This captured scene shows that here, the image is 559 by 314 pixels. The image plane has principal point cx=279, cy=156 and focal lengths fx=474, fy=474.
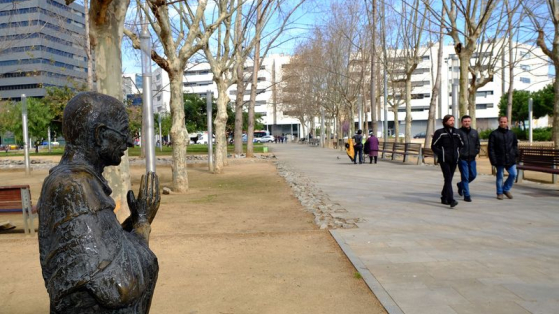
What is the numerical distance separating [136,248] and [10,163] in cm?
3008

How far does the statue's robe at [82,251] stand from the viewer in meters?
1.36

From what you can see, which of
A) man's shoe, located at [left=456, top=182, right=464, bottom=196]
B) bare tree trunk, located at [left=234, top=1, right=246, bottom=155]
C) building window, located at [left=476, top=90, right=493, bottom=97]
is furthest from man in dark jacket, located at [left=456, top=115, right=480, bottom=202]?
building window, located at [left=476, top=90, right=493, bottom=97]

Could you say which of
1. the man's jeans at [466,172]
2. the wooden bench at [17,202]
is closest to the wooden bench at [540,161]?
the man's jeans at [466,172]

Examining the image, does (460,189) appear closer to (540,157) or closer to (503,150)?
(503,150)

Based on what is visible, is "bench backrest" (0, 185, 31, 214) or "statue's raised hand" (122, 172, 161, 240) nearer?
"statue's raised hand" (122, 172, 161, 240)

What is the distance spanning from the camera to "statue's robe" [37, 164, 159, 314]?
53.7 inches

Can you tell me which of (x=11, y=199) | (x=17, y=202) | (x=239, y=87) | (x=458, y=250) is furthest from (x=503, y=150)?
(x=239, y=87)

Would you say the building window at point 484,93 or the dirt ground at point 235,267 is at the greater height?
the building window at point 484,93

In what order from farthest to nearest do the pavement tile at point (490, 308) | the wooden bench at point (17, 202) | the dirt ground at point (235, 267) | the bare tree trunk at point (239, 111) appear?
the bare tree trunk at point (239, 111)
the wooden bench at point (17, 202)
the dirt ground at point (235, 267)
the pavement tile at point (490, 308)

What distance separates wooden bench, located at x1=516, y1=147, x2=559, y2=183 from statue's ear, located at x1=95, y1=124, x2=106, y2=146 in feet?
39.3

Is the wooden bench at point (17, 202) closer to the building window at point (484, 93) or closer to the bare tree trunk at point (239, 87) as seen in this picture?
the bare tree trunk at point (239, 87)

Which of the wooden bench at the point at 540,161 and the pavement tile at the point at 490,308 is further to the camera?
the wooden bench at the point at 540,161

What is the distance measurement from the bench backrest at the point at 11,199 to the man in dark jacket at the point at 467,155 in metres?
8.04

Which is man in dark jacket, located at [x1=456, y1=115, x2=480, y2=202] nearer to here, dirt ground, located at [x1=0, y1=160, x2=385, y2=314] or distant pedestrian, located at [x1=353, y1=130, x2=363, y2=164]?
dirt ground, located at [x1=0, y1=160, x2=385, y2=314]
